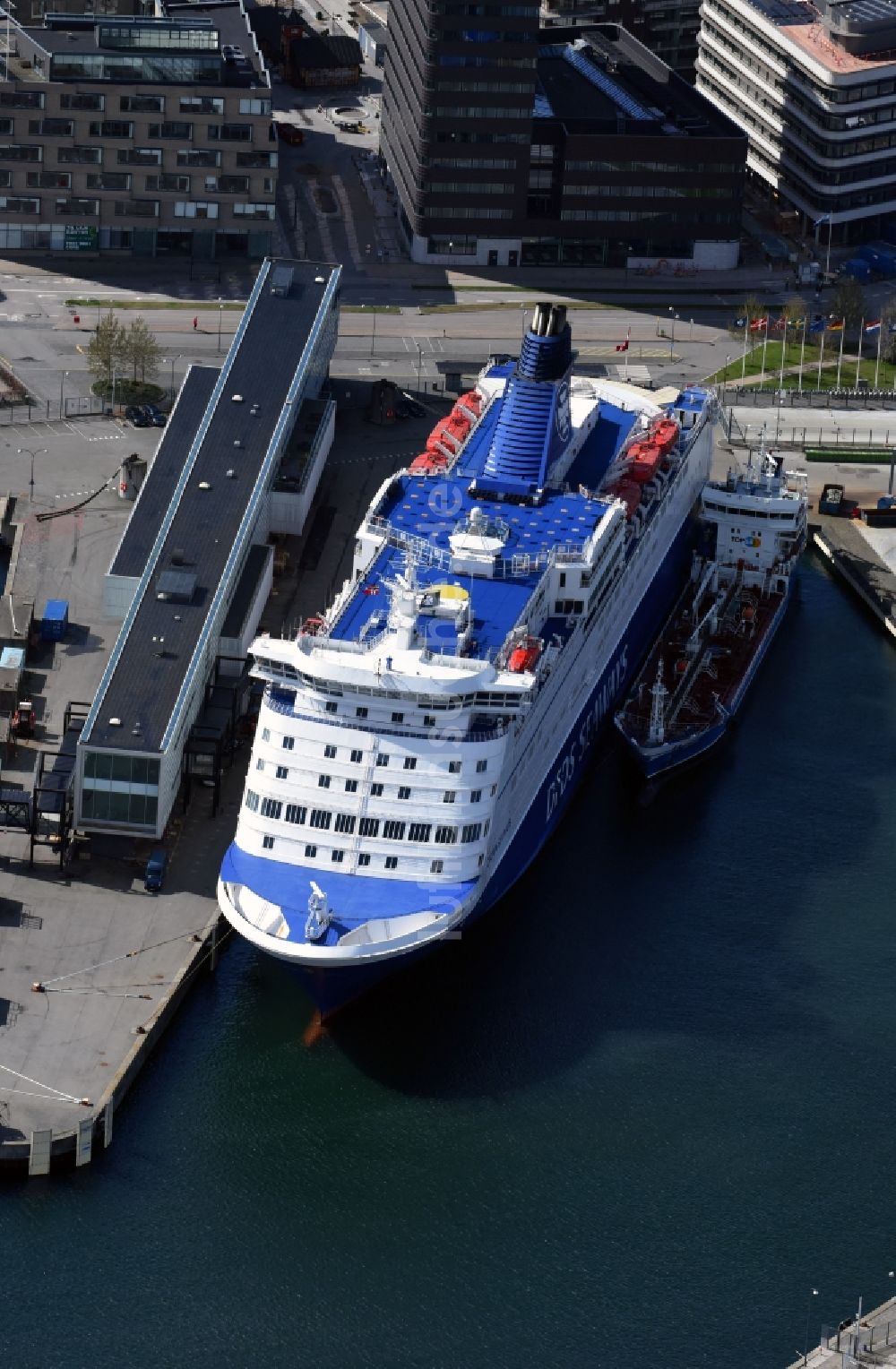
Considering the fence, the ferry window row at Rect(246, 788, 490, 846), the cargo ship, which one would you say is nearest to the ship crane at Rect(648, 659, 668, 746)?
the cargo ship

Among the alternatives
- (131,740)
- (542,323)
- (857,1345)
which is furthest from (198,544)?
(857,1345)

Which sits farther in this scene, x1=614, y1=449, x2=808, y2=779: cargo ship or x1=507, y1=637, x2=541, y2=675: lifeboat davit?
x1=614, y1=449, x2=808, y2=779: cargo ship

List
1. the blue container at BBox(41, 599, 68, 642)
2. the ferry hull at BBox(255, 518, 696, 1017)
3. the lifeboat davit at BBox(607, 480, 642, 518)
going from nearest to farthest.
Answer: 1. the ferry hull at BBox(255, 518, 696, 1017)
2. the blue container at BBox(41, 599, 68, 642)
3. the lifeboat davit at BBox(607, 480, 642, 518)

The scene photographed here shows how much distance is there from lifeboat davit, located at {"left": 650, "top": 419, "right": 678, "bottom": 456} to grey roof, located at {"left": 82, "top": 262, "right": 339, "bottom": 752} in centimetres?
2562

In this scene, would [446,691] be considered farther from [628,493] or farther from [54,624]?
[54,624]

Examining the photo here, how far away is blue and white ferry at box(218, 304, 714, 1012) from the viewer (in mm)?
147125

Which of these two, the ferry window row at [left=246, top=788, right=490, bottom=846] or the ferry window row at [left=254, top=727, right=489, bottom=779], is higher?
the ferry window row at [left=254, top=727, right=489, bottom=779]

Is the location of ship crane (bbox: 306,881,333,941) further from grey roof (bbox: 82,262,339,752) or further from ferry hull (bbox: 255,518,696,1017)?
grey roof (bbox: 82,262,339,752)

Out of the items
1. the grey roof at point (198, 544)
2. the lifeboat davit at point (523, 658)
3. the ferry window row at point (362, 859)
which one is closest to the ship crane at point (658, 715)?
the lifeboat davit at point (523, 658)

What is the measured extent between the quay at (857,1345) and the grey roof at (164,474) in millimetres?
73852

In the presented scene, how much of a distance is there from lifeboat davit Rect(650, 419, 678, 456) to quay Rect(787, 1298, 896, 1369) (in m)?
78.0

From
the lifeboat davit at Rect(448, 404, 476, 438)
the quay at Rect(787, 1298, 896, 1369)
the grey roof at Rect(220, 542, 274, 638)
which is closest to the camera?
the quay at Rect(787, 1298, 896, 1369)

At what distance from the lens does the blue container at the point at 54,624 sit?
587ft

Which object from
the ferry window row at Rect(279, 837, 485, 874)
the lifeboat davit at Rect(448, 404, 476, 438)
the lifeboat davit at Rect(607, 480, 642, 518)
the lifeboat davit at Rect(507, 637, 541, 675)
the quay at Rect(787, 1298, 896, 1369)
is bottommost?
the quay at Rect(787, 1298, 896, 1369)
